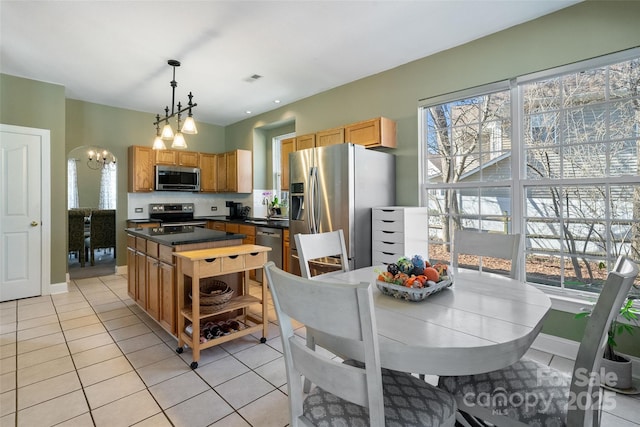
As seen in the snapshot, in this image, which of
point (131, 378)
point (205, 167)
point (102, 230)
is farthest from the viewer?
point (205, 167)

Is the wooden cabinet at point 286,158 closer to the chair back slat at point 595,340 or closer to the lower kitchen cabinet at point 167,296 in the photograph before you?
the lower kitchen cabinet at point 167,296

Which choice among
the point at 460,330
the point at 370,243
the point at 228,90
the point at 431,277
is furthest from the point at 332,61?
the point at 460,330

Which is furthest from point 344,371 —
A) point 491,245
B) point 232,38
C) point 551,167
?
point 232,38

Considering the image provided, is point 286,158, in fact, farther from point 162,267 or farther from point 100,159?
point 100,159

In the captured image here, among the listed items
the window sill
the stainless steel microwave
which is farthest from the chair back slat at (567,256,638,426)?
the stainless steel microwave

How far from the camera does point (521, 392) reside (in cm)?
119

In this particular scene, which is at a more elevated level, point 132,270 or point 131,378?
point 132,270

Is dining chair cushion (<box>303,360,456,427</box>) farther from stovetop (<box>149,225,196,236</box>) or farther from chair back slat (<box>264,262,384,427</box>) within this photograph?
stovetop (<box>149,225,196,236</box>)

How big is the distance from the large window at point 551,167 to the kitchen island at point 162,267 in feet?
7.66

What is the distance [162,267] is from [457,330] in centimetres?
248

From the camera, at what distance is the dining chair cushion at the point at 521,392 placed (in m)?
1.10

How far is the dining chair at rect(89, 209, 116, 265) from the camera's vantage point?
203 inches

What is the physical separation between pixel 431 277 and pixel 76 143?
5776 millimetres

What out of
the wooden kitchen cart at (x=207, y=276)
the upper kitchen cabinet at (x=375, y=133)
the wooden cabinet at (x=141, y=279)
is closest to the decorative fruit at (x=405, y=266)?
the wooden kitchen cart at (x=207, y=276)
